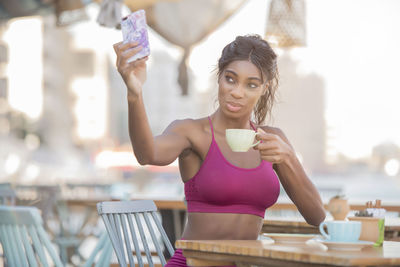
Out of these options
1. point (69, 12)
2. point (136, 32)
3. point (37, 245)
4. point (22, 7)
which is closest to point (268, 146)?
point (136, 32)

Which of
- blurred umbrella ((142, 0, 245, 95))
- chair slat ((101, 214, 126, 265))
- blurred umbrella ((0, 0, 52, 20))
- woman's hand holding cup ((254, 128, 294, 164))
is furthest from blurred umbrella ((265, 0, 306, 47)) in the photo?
woman's hand holding cup ((254, 128, 294, 164))

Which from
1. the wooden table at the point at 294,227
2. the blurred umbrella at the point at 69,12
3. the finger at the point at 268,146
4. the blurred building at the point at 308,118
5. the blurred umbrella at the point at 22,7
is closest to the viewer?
the finger at the point at 268,146

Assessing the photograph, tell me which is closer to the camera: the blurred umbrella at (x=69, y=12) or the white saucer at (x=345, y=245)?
the white saucer at (x=345, y=245)

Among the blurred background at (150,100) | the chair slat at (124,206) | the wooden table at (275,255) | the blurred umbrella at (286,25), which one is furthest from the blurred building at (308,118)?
the wooden table at (275,255)

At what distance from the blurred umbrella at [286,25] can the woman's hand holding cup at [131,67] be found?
395 centimetres

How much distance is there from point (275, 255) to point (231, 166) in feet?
1.87

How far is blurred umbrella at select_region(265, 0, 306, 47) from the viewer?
575 cm

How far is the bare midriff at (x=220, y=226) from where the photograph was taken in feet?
7.53

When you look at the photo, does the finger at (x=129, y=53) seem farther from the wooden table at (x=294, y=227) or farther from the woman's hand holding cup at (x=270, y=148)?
the wooden table at (x=294, y=227)

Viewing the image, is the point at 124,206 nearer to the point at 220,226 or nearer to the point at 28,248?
the point at 28,248

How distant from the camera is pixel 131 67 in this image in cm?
188

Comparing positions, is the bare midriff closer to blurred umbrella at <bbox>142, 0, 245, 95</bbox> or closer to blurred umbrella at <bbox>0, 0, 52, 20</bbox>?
blurred umbrella at <bbox>142, 0, 245, 95</bbox>

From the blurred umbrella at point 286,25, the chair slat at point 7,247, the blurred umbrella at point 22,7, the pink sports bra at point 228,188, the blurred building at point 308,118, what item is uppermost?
the blurred umbrella at point 22,7

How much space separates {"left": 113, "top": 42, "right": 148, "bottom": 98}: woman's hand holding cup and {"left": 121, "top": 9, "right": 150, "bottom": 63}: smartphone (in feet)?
0.05
